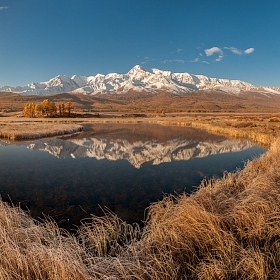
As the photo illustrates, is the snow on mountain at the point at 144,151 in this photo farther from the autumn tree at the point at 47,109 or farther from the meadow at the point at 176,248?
the autumn tree at the point at 47,109

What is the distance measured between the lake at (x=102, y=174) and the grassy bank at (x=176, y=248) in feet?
11.3

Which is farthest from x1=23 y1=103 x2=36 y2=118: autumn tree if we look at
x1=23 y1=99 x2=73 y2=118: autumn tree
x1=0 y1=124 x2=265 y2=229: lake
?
x1=0 y1=124 x2=265 y2=229: lake

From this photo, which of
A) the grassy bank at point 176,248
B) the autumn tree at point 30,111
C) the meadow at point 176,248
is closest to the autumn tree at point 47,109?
the autumn tree at point 30,111

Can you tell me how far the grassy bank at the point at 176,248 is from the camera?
595 cm

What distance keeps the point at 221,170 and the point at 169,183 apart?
6127 millimetres

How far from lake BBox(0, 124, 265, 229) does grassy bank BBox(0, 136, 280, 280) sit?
3456 millimetres

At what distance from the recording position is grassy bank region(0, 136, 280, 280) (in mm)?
5953

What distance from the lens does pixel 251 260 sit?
620 centimetres

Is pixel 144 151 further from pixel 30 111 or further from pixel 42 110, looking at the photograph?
pixel 42 110

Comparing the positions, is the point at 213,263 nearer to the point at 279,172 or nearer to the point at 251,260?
the point at 251,260

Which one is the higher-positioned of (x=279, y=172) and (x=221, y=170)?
(x=279, y=172)

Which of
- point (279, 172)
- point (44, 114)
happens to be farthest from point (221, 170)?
point (44, 114)

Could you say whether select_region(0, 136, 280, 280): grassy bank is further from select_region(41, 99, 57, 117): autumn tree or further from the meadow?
select_region(41, 99, 57, 117): autumn tree

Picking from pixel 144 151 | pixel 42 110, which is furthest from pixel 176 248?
pixel 42 110
